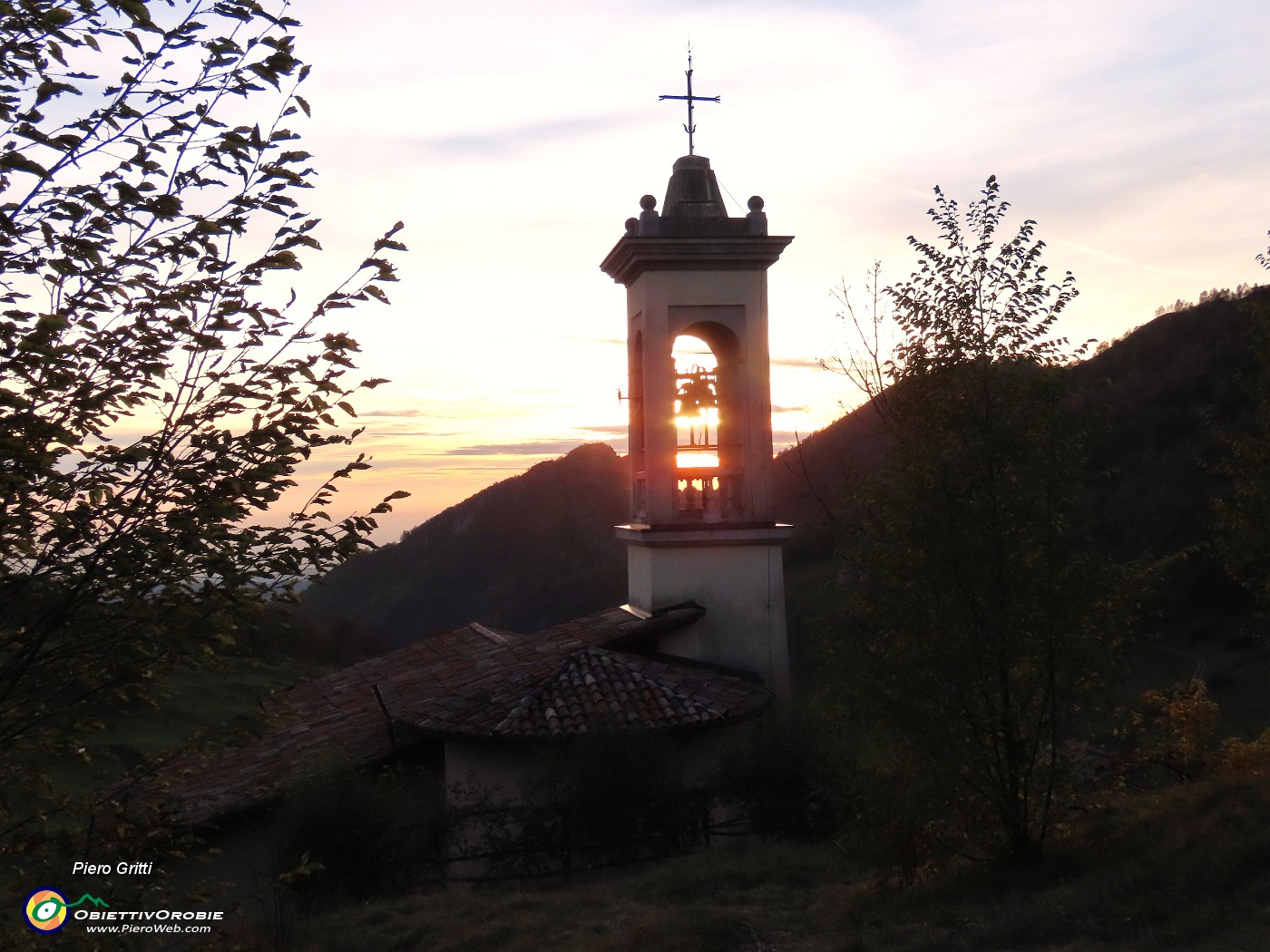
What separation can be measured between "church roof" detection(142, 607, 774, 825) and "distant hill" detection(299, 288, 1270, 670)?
24.3m

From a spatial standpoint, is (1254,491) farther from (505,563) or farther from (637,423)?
(505,563)

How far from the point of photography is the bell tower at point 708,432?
1309 centimetres

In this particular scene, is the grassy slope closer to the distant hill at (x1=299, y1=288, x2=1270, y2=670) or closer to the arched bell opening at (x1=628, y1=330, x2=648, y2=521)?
the arched bell opening at (x1=628, y1=330, x2=648, y2=521)

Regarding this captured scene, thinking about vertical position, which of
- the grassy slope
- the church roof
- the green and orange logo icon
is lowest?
the grassy slope

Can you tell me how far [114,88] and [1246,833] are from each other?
7.33 metres

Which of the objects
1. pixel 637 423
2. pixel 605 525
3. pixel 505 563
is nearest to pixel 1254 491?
pixel 637 423

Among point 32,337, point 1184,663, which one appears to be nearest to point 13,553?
point 32,337

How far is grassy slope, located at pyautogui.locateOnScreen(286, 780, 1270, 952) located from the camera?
20.8 feet

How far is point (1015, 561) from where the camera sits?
7.63 metres

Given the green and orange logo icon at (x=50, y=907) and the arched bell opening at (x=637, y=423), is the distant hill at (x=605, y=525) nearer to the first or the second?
the arched bell opening at (x=637, y=423)

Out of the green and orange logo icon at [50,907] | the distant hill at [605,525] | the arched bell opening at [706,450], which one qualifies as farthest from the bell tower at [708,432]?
the distant hill at [605,525]

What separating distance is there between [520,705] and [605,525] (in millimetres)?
40282

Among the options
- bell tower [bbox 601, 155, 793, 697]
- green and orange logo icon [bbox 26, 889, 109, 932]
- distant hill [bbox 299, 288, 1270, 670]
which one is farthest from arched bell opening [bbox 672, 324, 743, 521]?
distant hill [bbox 299, 288, 1270, 670]

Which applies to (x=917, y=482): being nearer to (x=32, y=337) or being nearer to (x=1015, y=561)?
(x=1015, y=561)
